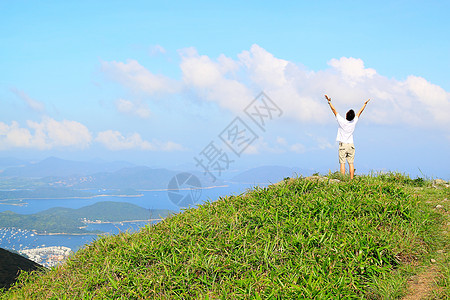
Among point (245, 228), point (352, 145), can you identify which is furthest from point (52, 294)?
point (352, 145)

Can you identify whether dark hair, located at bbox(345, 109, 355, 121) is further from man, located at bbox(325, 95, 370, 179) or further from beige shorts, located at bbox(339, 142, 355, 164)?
beige shorts, located at bbox(339, 142, 355, 164)

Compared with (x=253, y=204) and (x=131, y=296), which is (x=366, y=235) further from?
(x=131, y=296)

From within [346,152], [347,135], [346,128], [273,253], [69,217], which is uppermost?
[346,128]

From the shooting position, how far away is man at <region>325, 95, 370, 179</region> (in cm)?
845

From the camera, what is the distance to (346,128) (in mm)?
8461

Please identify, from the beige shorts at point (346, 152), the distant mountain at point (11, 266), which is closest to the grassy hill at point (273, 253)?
the distant mountain at point (11, 266)

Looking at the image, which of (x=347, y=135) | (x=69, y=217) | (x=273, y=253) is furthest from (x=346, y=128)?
(x=69, y=217)

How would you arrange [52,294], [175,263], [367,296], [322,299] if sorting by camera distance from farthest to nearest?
[52,294], [175,263], [367,296], [322,299]

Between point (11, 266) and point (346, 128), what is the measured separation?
8.16m

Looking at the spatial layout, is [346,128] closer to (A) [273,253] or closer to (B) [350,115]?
(B) [350,115]

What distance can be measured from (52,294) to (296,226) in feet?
13.3

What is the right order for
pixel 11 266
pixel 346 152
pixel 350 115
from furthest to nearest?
pixel 346 152, pixel 350 115, pixel 11 266

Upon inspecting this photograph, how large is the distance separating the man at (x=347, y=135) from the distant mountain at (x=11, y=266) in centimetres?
751

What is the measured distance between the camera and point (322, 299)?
3.85 metres
